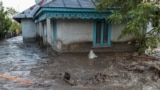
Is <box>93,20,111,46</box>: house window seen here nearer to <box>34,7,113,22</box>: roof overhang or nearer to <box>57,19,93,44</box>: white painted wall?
<box>57,19,93,44</box>: white painted wall

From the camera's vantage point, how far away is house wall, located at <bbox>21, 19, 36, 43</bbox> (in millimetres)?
23931

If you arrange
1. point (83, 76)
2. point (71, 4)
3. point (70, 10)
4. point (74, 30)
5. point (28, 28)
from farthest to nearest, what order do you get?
1. point (28, 28)
2. point (74, 30)
3. point (71, 4)
4. point (70, 10)
5. point (83, 76)

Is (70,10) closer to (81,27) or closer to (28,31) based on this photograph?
(81,27)

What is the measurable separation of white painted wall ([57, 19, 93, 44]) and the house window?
291 millimetres

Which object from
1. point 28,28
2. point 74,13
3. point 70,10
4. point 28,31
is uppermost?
point 70,10

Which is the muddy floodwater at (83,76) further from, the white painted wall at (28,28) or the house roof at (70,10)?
the white painted wall at (28,28)

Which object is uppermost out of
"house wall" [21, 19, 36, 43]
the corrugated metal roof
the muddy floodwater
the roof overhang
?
the corrugated metal roof

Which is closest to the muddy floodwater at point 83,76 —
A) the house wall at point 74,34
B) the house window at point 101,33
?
the house wall at point 74,34

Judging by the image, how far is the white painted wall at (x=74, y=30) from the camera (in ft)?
39.9

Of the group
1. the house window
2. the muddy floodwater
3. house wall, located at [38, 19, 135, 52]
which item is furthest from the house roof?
the muddy floodwater

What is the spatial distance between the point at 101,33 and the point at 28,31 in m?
13.8

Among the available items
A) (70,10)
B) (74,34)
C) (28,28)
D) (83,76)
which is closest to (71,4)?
(70,10)

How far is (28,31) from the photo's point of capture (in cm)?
2462

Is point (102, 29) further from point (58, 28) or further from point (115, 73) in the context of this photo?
point (115, 73)
